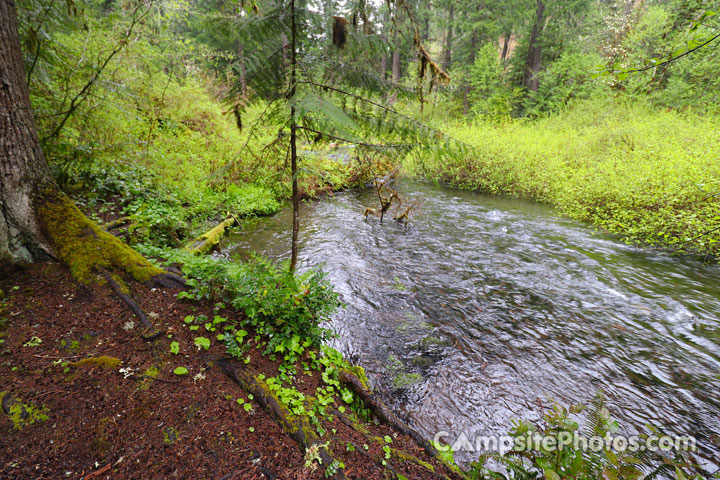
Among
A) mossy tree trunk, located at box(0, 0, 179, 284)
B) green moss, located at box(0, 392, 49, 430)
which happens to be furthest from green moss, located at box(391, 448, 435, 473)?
mossy tree trunk, located at box(0, 0, 179, 284)

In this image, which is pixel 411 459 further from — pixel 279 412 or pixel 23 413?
pixel 23 413

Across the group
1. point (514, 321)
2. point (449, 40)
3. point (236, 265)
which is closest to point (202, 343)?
point (236, 265)

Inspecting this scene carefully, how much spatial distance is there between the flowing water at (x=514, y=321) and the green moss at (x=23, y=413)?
339 centimetres

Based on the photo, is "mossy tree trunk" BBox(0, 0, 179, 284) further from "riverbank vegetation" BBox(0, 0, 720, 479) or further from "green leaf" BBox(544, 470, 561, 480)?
"green leaf" BBox(544, 470, 561, 480)

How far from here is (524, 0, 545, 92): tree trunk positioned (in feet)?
78.3

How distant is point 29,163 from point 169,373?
113 inches

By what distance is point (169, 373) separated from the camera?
2.79 metres

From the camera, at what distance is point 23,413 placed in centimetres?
216

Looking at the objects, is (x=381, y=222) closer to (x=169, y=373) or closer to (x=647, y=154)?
(x=169, y=373)

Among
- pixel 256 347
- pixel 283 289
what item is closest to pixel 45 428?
pixel 256 347

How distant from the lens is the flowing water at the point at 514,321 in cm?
400

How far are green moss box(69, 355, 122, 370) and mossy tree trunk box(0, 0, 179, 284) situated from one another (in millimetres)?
1251

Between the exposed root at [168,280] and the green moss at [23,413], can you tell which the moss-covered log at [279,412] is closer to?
the green moss at [23,413]

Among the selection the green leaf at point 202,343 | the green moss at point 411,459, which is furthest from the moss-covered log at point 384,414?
the green leaf at point 202,343
